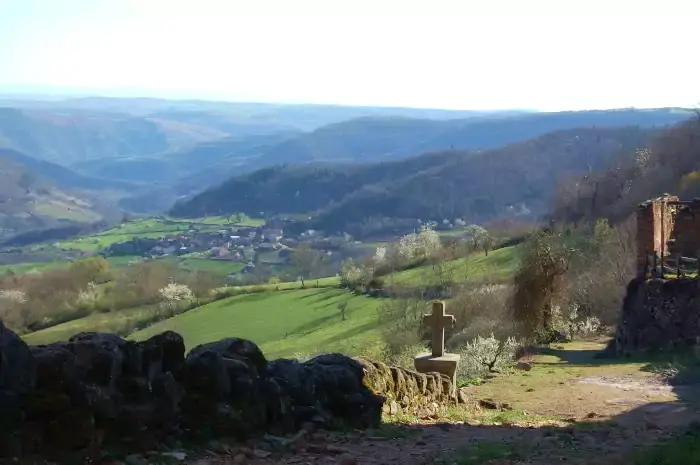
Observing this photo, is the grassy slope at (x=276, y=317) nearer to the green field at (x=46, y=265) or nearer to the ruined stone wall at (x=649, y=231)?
the ruined stone wall at (x=649, y=231)

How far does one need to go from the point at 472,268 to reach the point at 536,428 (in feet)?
167

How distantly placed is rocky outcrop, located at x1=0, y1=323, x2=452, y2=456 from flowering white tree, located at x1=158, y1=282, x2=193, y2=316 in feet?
184

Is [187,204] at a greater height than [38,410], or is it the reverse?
[38,410]

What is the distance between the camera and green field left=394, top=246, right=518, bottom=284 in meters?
57.4

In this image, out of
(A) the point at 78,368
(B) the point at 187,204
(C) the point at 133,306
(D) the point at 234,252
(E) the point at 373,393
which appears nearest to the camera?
(A) the point at 78,368

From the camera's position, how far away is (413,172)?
16075 centimetres

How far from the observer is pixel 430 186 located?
14762 centimetres

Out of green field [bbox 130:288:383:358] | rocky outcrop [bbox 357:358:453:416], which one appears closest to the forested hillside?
green field [bbox 130:288:383:358]

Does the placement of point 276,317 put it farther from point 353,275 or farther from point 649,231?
point 649,231

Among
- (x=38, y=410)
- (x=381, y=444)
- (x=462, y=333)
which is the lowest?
(x=462, y=333)

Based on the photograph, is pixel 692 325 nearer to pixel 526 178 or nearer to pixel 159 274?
pixel 159 274

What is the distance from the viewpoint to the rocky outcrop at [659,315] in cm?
2316

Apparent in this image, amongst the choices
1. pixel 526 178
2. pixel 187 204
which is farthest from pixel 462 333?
pixel 187 204

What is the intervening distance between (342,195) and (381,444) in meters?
156
